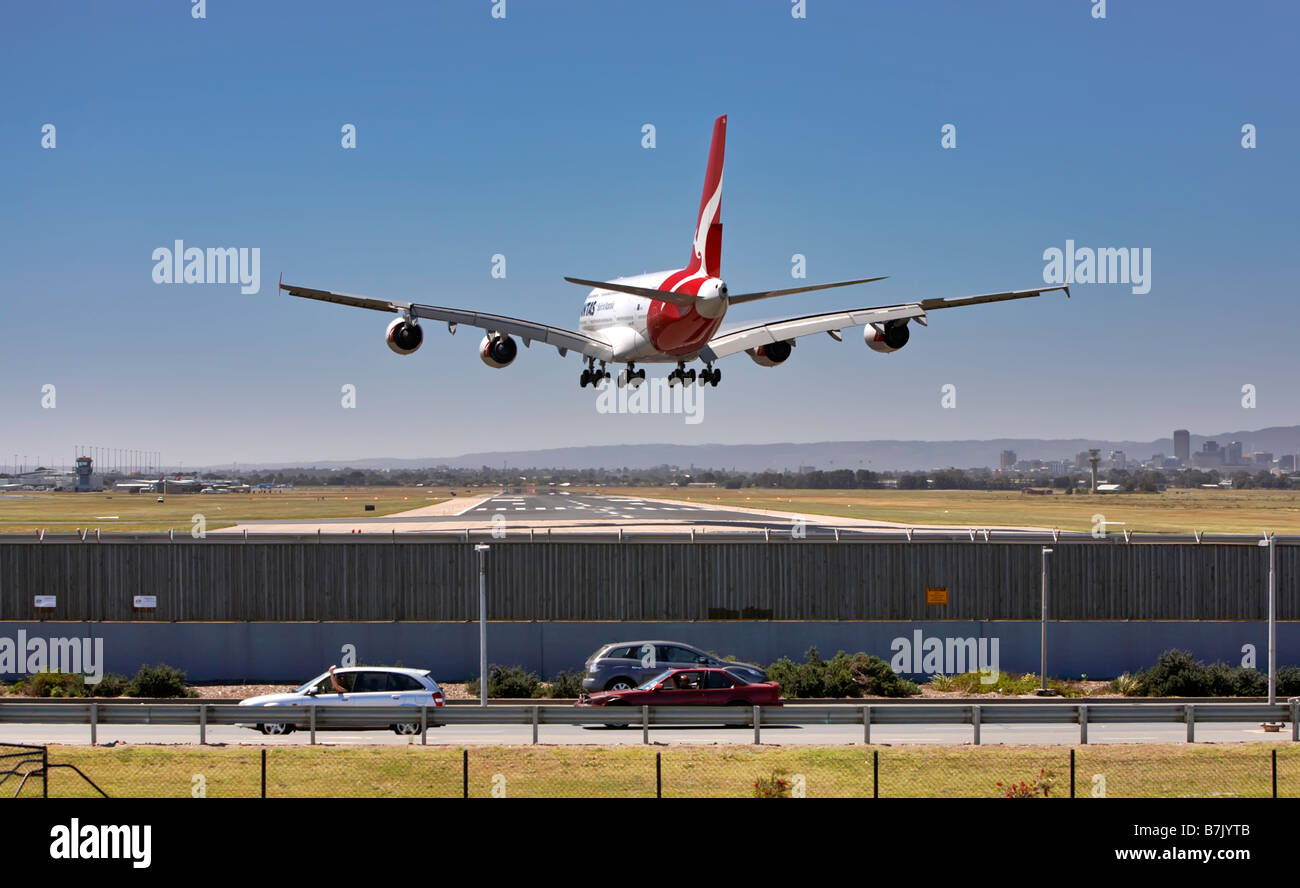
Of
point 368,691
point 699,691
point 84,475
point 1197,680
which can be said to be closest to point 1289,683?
point 1197,680

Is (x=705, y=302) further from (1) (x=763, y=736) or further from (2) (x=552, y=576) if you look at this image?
(1) (x=763, y=736)

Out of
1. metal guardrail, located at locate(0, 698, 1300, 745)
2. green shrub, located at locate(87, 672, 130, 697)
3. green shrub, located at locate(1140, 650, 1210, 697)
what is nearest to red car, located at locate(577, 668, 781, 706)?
metal guardrail, located at locate(0, 698, 1300, 745)

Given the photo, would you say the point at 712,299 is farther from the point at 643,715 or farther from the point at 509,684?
the point at 643,715

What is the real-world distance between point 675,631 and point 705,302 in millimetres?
12656

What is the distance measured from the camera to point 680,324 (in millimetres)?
47969

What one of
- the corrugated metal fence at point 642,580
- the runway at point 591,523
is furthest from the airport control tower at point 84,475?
the corrugated metal fence at point 642,580

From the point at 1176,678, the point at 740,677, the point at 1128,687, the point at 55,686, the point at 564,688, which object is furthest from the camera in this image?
the point at 1128,687

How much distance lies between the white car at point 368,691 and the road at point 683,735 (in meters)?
0.81

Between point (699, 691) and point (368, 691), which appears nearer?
point (368, 691)

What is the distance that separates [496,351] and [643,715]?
19922 mm

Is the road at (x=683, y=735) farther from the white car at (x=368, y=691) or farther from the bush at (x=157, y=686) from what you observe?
the bush at (x=157, y=686)

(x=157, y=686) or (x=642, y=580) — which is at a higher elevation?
(x=642, y=580)

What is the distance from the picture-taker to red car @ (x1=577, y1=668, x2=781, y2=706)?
33188 mm
